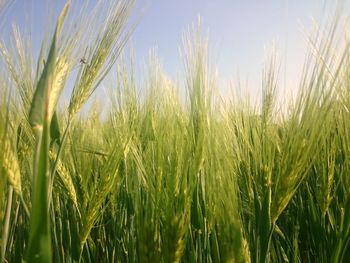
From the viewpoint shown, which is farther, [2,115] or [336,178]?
[336,178]

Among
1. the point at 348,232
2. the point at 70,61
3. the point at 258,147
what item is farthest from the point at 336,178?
the point at 70,61

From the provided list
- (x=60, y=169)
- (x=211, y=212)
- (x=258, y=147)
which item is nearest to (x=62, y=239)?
(x=60, y=169)

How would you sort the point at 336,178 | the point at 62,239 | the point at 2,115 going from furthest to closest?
the point at 336,178 < the point at 62,239 < the point at 2,115

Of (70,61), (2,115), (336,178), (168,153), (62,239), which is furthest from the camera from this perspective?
(336,178)

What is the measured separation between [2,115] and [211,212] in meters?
0.58

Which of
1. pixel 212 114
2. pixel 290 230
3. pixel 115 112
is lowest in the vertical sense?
pixel 290 230

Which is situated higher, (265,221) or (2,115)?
(2,115)

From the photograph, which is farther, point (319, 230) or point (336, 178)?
point (336, 178)

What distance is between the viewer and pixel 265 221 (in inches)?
35.8

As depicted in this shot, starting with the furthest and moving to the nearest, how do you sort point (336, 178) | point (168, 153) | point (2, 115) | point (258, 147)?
1. point (336, 178)
2. point (258, 147)
3. point (168, 153)
4. point (2, 115)

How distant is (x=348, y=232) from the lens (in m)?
0.85

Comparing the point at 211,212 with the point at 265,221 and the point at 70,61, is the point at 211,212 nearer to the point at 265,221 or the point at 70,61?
the point at 265,221

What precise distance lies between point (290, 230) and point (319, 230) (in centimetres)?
26

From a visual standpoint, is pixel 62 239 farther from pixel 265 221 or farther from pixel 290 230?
pixel 290 230
